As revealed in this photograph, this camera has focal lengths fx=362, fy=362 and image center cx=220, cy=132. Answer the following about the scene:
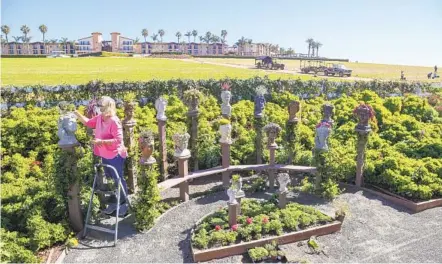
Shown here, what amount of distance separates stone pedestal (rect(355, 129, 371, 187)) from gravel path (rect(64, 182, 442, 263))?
1049 millimetres

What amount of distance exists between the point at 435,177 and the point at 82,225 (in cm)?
783

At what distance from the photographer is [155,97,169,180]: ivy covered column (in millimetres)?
8445

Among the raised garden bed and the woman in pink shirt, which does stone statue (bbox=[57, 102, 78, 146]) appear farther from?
the raised garden bed

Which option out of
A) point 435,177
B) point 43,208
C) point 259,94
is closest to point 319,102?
point 259,94

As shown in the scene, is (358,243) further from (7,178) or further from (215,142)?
(7,178)

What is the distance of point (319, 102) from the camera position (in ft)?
51.4

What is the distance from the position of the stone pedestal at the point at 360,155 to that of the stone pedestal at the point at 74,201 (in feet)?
20.4

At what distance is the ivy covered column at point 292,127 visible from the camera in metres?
8.67

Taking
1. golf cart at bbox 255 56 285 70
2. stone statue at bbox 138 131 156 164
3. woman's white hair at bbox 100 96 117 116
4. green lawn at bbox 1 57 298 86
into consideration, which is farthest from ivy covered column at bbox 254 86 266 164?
golf cart at bbox 255 56 285 70

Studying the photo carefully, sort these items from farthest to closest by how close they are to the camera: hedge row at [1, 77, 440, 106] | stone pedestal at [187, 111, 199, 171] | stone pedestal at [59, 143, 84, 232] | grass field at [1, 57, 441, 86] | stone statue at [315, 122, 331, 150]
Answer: grass field at [1, 57, 441, 86] → hedge row at [1, 77, 440, 106] → stone pedestal at [187, 111, 199, 171] → stone statue at [315, 122, 331, 150] → stone pedestal at [59, 143, 84, 232]

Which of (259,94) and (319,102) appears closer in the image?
(259,94)

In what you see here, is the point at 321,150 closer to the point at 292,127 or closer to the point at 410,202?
the point at 292,127

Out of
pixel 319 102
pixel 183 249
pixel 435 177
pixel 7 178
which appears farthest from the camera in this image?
pixel 319 102

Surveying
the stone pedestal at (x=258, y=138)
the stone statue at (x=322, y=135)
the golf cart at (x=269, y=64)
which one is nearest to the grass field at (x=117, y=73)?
the golf cart at (x=269, y=64)
